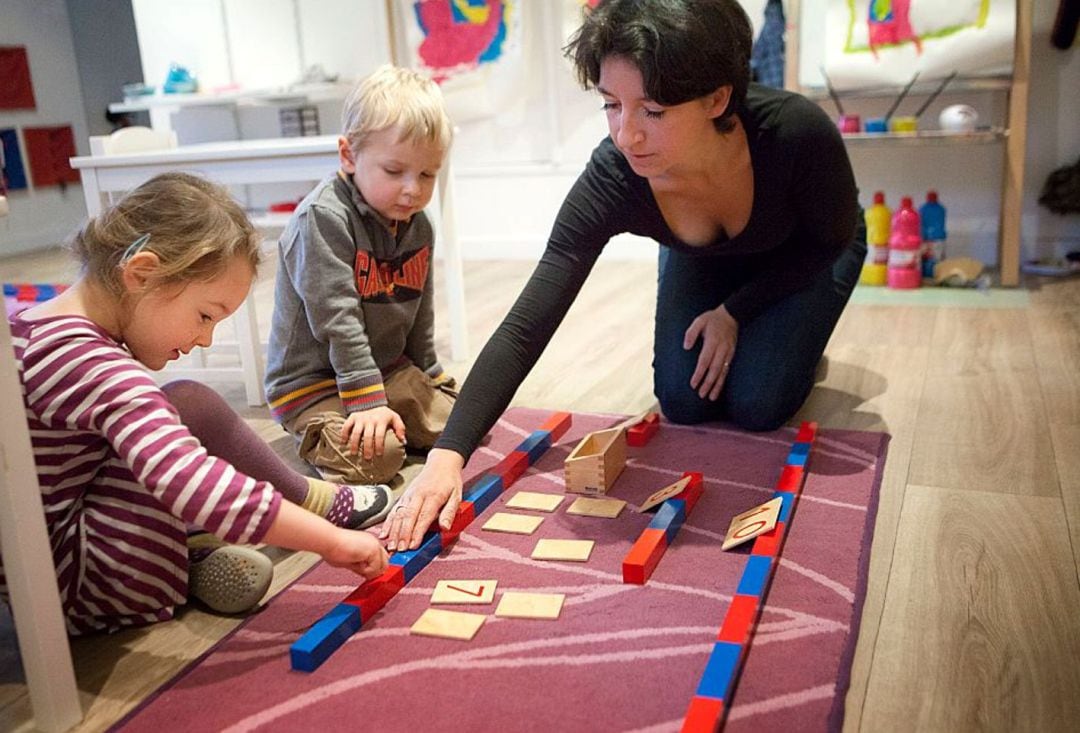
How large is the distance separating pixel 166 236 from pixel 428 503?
0.48 metres

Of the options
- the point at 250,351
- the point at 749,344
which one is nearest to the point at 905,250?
the point at 749,344

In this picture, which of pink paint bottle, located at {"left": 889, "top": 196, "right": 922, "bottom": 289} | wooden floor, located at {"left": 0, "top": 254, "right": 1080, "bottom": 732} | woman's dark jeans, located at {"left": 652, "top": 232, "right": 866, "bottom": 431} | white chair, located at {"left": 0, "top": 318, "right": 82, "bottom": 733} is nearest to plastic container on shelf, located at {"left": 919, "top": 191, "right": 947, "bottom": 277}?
pink paint bottle, located at {"left": 889, "top": 196, "right": 922, "bottom": 289}

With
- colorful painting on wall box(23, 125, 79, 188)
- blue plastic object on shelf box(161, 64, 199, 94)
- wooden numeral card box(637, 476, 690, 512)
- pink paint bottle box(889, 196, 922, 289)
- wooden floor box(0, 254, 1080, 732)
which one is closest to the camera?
wooden floor box(0, 254, 1080, 732)

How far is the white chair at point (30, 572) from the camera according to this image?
867mm

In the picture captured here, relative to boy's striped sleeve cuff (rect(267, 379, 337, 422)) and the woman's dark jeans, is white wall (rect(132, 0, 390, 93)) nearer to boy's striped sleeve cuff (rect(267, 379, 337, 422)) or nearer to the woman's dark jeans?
the woman's dark jeans

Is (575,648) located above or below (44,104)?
below

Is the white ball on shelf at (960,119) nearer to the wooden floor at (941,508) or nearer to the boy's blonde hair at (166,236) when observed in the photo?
the wooden floor at (941,508)

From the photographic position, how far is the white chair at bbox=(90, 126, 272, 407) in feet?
6.53

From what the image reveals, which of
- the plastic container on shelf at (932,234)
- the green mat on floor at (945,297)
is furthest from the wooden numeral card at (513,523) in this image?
the plastic container on shelf at (932,234)

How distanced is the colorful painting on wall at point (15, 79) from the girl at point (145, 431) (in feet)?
13.9

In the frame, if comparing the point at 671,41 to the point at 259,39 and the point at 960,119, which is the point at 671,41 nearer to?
the point at 960,119

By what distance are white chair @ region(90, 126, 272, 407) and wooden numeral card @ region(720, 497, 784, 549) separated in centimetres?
104

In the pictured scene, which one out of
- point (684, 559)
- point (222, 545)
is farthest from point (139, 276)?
point (684, 559)

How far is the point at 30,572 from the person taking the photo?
35.1 inches
